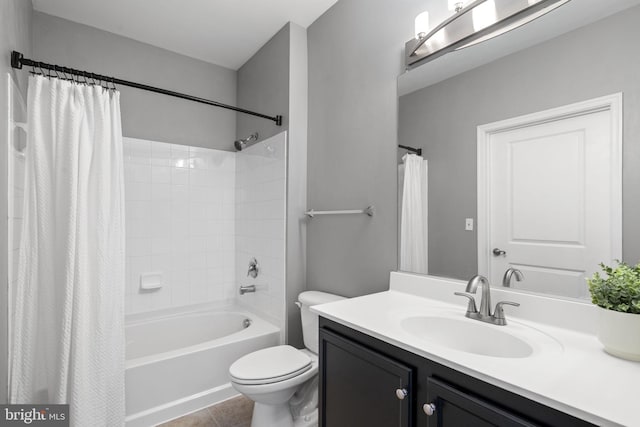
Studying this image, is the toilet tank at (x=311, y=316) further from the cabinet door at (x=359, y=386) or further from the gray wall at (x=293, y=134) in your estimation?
the cabinet door at (x=359, y=386)

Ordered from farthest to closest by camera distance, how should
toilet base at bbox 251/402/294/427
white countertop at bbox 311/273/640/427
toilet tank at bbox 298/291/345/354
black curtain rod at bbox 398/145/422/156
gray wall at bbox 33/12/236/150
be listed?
gray wall at bbox 33/12/236/150
toilet tank at bbox 298/291/345/354
toilet base at bbox 251/402/294/427
black curtain rod at bbox 398/145/422/156
white countertop at bbox 311/273/640/427

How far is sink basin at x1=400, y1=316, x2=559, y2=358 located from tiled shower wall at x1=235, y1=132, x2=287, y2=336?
48.4 inches

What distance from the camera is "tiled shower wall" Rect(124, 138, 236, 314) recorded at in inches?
96.4

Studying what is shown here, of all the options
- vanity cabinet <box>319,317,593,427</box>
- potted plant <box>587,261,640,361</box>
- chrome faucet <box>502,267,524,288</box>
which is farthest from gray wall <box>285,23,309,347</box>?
potted plant <box>587,261,640,361</box>

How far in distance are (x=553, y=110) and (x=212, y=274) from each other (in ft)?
8.74

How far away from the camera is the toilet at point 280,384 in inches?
60.1

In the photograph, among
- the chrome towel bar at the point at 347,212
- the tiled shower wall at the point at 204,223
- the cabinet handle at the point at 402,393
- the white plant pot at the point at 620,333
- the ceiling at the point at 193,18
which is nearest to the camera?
the white plant pot at the point at 620,333

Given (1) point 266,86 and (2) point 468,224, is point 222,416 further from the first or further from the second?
(1) point 266,86

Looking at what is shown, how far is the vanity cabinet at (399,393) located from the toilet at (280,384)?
387mm

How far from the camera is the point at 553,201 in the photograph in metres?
1.07

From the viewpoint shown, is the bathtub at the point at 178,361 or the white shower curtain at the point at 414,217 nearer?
the white shower curtain at the point at 414,217

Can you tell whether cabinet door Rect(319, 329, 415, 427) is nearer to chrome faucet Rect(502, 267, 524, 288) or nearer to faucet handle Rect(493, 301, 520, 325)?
faucet handle Rect(493, 301, 520, 325)

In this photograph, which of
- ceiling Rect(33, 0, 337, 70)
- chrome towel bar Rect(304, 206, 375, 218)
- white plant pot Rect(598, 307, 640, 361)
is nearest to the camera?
white plant pot Rect(598, 307, 640, 361)

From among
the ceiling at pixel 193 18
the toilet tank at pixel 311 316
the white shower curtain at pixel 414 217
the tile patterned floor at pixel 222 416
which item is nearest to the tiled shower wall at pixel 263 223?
the toilet tank at pixel 311 316
